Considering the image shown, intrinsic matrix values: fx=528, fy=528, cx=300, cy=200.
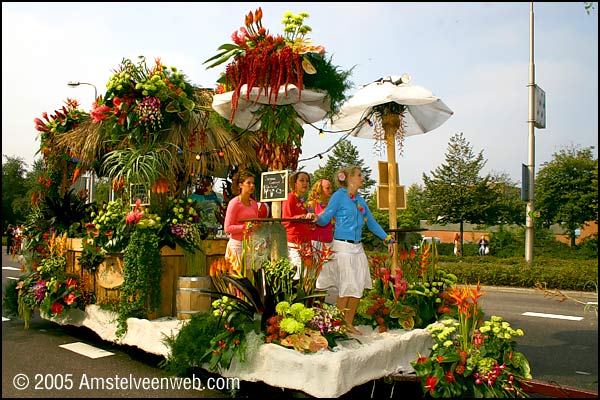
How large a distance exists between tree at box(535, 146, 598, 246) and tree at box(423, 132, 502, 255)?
3.23 meters

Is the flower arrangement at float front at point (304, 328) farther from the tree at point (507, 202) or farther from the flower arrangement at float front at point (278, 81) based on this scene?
the tree at point (507, 202)

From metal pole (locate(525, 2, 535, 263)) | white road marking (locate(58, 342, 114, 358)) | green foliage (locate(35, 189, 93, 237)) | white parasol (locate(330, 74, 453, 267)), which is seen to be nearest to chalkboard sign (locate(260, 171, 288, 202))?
white parasol (locate(330, 74, 453, 267))

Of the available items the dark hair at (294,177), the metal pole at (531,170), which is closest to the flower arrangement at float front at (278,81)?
the dark hair at (294,177)

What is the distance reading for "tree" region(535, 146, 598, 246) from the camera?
22.2 meters

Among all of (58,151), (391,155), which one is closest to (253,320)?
(391,155)

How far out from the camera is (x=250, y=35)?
5.41 meters

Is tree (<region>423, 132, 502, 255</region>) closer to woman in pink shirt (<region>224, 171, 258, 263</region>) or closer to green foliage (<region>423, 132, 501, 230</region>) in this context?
green foliage (<region>423, 132, 501, 230</region>)

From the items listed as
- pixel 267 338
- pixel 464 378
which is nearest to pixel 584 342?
pixel 464 378

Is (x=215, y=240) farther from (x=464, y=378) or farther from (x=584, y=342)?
(x=584, y=342)

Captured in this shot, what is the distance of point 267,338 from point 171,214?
255 centimetres

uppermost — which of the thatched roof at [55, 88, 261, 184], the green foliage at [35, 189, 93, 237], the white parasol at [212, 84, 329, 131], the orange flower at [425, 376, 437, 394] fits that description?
the white parasol at [212, 84, 329, 131]

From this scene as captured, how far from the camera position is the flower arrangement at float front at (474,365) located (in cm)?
421

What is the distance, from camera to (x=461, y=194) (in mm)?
21297

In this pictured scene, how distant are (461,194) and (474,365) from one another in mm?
17817
